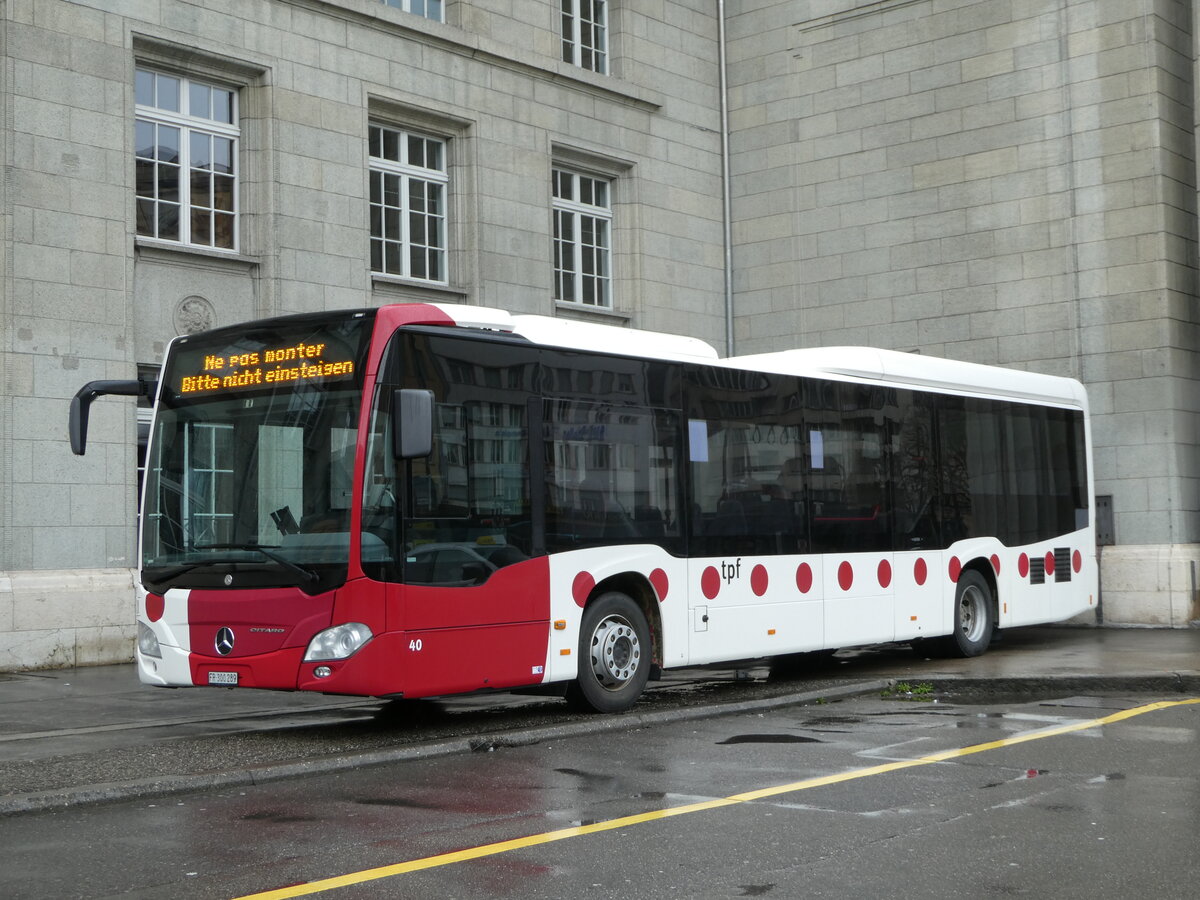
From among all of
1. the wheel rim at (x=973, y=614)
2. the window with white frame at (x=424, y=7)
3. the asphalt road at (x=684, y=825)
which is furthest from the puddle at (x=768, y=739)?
the window with white frame at (x=424, y=7)

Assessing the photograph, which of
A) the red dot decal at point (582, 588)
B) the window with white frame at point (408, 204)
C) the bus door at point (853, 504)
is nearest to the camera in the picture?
the red dot decal at point (582, 588)

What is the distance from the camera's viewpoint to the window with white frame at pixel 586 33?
76.1 ft

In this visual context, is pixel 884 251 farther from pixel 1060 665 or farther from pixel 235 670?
pixel 235 670

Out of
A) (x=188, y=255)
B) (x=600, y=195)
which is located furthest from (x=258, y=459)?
(x=600, y=195)

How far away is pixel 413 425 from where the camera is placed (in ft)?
31.3

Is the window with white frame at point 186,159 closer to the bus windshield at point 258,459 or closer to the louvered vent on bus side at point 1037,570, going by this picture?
the bus windshield at point 258,459

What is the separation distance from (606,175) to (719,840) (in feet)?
59.3

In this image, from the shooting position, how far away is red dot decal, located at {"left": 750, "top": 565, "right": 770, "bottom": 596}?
42.2 ft

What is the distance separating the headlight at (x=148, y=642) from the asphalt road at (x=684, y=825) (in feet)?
7.78

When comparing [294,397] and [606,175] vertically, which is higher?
[606,175]

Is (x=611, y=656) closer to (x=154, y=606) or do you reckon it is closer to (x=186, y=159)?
(x=154, y=606)

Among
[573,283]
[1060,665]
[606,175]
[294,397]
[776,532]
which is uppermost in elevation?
[606,175]

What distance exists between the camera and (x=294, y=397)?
10.1 m

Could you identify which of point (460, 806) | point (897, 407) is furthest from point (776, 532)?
point (460, 806)
